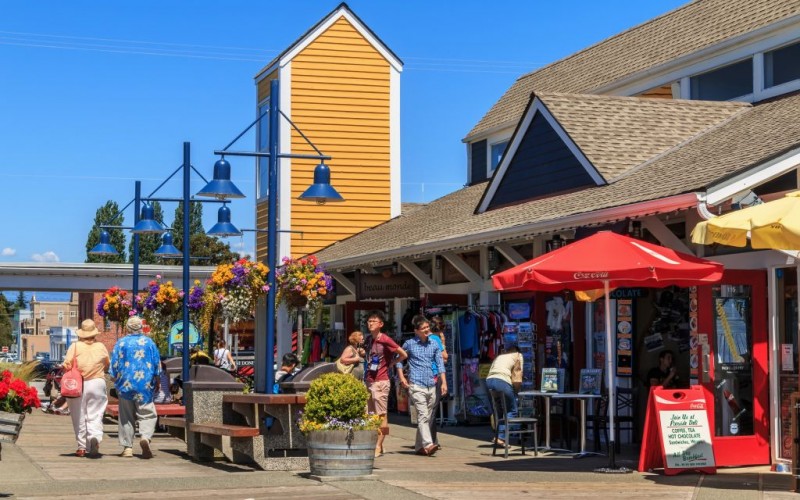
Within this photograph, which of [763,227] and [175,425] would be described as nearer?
[763,227]

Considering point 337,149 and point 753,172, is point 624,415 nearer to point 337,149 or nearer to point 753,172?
point 753,172

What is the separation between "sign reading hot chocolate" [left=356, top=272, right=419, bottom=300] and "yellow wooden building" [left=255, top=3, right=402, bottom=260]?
6.63 meters

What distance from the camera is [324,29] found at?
31.8 metres

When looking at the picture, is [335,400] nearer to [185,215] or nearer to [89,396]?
[89,396]

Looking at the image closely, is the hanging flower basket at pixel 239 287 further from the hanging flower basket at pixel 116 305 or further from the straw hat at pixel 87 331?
the hanging flower basket at pixel 116 305

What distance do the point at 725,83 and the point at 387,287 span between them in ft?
23.6

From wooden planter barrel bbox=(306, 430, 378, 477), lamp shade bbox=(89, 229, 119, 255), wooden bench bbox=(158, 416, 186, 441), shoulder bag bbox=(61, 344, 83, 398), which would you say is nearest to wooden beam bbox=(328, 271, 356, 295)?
lamp shade bbox=(89, 229, 119, 255)

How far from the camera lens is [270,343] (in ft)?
47.0

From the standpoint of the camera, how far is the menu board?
16.2 metres

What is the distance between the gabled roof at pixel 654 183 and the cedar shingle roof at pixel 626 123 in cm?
26

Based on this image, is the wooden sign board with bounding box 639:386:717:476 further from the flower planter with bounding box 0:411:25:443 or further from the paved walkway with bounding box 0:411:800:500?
the flower planter with bounding box 0:411:25:443

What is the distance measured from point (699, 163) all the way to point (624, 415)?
11.4ft

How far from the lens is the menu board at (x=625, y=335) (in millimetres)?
16203

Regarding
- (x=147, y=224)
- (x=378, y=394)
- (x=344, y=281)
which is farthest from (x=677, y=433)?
(x=344, y=281)
